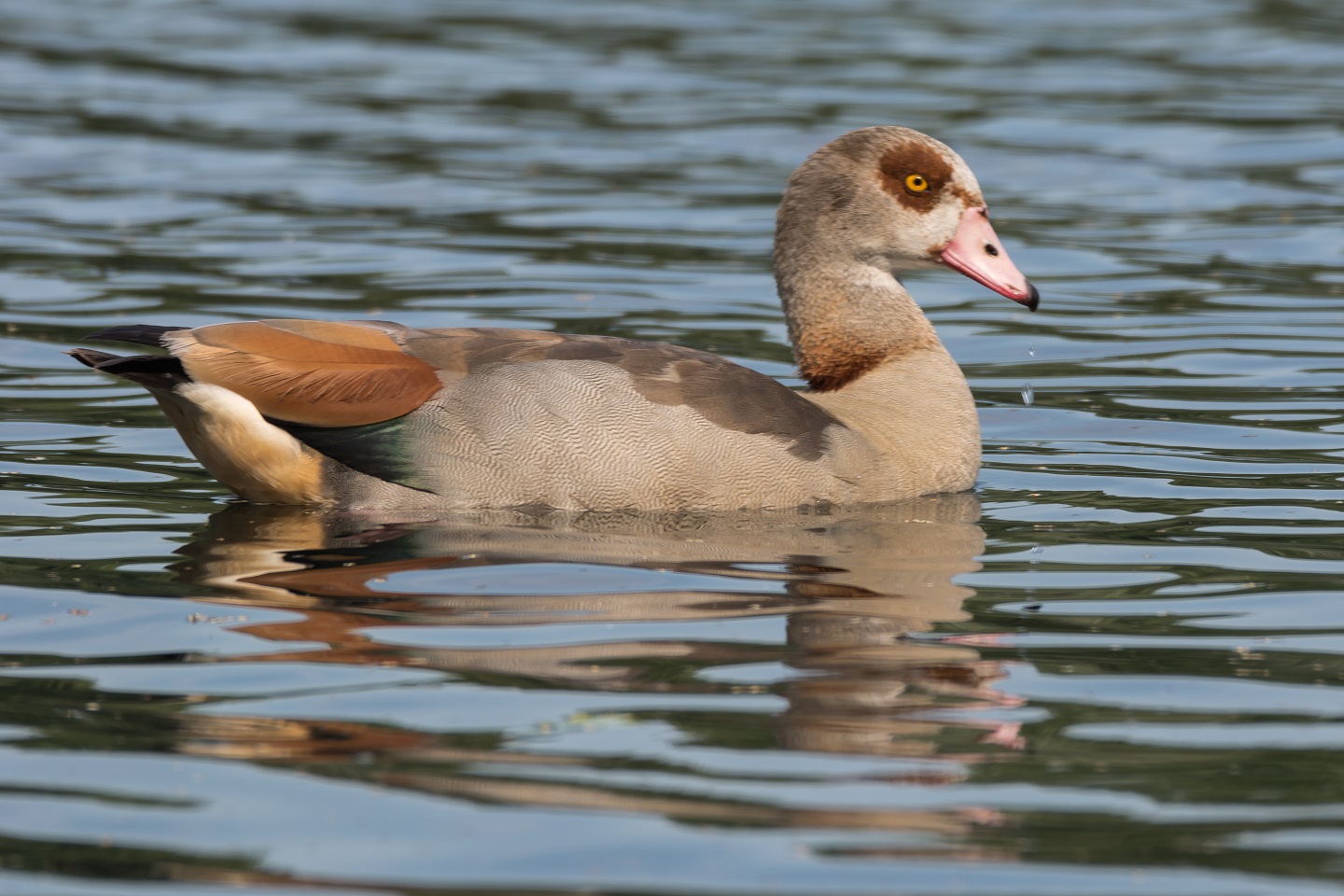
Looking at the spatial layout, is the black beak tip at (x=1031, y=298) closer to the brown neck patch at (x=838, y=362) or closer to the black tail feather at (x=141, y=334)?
the brown neck patch at (x=838, y=362)

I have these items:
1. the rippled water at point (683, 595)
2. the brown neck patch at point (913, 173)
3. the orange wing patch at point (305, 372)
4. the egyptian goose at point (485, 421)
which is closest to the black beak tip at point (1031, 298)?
the brown neck patch at point (913, 173)

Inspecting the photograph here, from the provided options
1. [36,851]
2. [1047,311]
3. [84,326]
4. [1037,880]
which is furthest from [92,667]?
[1047,311]

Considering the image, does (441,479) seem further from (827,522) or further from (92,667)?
(92,667)

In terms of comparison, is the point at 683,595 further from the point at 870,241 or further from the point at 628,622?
the point at 870,241

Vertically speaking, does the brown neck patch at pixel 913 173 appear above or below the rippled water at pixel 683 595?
above

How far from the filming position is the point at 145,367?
296 inches

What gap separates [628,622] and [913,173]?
3.17 metres

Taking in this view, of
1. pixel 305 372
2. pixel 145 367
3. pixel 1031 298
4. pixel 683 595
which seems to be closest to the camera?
pixel 683 595

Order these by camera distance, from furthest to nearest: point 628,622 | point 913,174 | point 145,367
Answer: point 913,174 < point 145,367 < point 628,622

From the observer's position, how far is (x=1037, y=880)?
4445mm

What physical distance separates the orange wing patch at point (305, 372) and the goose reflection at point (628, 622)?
0.43 meters

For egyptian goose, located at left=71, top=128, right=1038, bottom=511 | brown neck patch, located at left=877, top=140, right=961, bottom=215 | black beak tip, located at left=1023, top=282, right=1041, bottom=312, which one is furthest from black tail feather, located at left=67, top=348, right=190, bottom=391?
black beak tip, located at left=1023, top=282, right=1041, bottom=312

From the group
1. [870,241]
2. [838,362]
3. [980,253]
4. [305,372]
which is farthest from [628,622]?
[980,253]

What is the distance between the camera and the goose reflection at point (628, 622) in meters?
5.05
